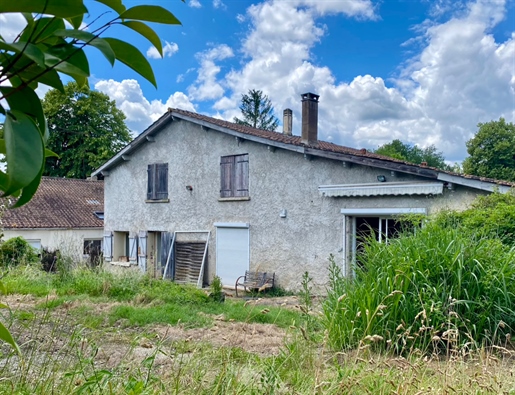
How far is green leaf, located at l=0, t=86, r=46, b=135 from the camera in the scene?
0.76m

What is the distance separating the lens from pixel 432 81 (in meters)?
14.1

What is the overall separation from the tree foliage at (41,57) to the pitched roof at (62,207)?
22015 millimetres

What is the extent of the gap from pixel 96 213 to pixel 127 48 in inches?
1024

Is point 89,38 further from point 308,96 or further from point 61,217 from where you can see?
point 61,217

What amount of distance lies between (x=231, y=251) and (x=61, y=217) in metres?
13.6

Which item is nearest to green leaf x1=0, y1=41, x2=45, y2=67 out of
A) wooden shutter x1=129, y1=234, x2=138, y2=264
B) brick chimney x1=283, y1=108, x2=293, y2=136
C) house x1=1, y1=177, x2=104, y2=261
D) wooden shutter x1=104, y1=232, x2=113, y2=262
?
wooden shutter x1=129, y1=234, x2=138, y2=264

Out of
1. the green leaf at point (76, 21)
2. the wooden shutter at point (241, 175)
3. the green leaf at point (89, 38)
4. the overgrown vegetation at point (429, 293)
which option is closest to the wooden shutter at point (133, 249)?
the wooden shutter at point (241, 175)

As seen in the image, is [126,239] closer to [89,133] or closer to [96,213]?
[96,213]

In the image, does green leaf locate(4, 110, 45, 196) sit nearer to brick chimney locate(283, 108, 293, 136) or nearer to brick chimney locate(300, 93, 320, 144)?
brick chimney locate(300, 93, 320, 144)

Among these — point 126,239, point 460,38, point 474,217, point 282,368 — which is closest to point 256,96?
point 126,239

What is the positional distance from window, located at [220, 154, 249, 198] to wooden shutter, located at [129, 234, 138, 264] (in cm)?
499

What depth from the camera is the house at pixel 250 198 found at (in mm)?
10242

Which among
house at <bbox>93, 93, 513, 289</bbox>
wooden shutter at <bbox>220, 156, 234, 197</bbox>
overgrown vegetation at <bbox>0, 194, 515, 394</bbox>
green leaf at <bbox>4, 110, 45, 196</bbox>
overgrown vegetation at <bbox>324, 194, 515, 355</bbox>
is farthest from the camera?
wooden shutter at <bbox>220, 156, 234, 197</bbox>

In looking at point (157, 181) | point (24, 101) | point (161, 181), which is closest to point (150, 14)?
point (24, 101)
